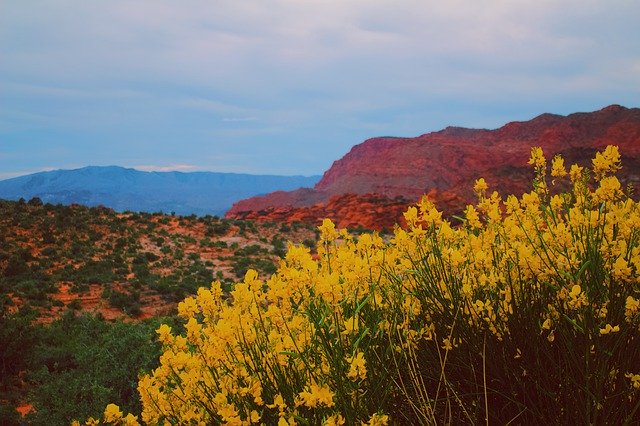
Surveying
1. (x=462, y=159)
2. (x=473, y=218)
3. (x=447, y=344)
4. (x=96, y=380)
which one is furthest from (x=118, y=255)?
(x=462, y=159)

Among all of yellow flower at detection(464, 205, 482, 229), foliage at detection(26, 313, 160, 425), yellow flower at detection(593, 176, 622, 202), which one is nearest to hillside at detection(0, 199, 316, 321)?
foliage at detection(26, 313, 160, 425)

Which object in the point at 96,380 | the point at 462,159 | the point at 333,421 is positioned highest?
the point at 462,159

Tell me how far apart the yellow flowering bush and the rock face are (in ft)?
160

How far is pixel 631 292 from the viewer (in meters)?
2.92

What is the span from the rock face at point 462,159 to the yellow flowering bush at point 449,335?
4883 cm

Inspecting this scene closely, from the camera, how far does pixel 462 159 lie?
77375 millimetres

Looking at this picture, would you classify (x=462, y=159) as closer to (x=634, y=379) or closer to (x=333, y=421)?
(x=634, y=379)

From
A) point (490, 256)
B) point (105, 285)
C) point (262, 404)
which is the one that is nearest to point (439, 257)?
point (490, 256)

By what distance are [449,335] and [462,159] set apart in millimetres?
77301

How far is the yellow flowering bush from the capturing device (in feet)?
9.03

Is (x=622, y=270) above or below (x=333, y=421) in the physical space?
above

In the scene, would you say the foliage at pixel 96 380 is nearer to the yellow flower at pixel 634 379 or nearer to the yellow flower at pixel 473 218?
the yellow flower at pixel 473 218

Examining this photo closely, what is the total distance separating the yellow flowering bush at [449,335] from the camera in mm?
2752

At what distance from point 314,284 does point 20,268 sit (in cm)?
2237
